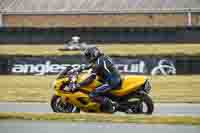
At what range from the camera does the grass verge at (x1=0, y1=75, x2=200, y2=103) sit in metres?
18.4

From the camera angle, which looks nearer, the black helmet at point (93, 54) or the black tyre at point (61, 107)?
the black helmet at point (93, 54)

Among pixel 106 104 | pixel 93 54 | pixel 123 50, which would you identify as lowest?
pixel 106 104

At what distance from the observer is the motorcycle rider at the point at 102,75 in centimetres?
1343

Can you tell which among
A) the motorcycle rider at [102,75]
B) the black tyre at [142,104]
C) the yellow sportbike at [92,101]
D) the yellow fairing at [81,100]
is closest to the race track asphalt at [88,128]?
the black tyre at [142,104]

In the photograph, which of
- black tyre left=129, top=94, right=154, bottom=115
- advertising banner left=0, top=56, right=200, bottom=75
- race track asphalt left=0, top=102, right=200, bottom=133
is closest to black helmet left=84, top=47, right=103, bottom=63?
black tyre left=129, top=94, right=154, bottom=115

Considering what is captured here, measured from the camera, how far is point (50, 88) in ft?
64.3

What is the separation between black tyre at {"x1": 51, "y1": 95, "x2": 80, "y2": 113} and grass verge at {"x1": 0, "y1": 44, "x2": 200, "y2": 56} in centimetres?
657

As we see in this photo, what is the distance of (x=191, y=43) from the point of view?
20734 mm

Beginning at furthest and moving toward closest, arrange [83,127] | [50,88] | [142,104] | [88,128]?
1. [50,88]
2. [142,104]
3. [83,127]
4. [88,128]

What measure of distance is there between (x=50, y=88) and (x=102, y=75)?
614 centimetres

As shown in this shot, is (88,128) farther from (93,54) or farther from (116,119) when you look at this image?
(93,54)

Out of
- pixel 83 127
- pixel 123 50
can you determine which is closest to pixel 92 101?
pixel 83 127

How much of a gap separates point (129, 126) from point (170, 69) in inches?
369

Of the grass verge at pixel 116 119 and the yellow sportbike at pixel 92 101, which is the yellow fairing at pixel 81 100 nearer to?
the yellow sportbike at pixel 92 101
